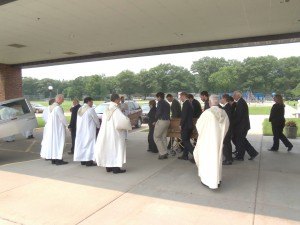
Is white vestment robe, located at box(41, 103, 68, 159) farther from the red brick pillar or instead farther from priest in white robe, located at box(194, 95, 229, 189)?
the red brick pillar

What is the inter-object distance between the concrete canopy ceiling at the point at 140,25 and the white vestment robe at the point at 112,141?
104 inches

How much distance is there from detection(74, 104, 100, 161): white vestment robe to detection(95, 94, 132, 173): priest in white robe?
1.11 m

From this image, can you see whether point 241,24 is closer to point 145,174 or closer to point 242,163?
point 242,163

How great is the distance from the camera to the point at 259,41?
11.7 m

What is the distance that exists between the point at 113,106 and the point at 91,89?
3877 inches

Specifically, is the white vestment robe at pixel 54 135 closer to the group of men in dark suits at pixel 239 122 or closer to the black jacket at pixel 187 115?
the black jacket at pixel 187 115

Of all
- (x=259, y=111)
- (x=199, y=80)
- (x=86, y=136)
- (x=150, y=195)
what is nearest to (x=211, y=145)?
(x=150, y=195)

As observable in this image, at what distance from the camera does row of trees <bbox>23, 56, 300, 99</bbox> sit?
10188cm

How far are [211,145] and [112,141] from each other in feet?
8.17

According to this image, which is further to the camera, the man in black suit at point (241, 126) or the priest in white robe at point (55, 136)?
the priest in white robe at point (55, 136)

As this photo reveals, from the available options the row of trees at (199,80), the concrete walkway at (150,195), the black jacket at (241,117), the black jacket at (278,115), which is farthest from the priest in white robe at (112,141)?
the row of trees at (199,80)

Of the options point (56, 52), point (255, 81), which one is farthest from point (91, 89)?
point (56, 52)

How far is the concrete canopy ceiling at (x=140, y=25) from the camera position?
7.60 meters

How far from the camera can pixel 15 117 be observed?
32.6 ft
